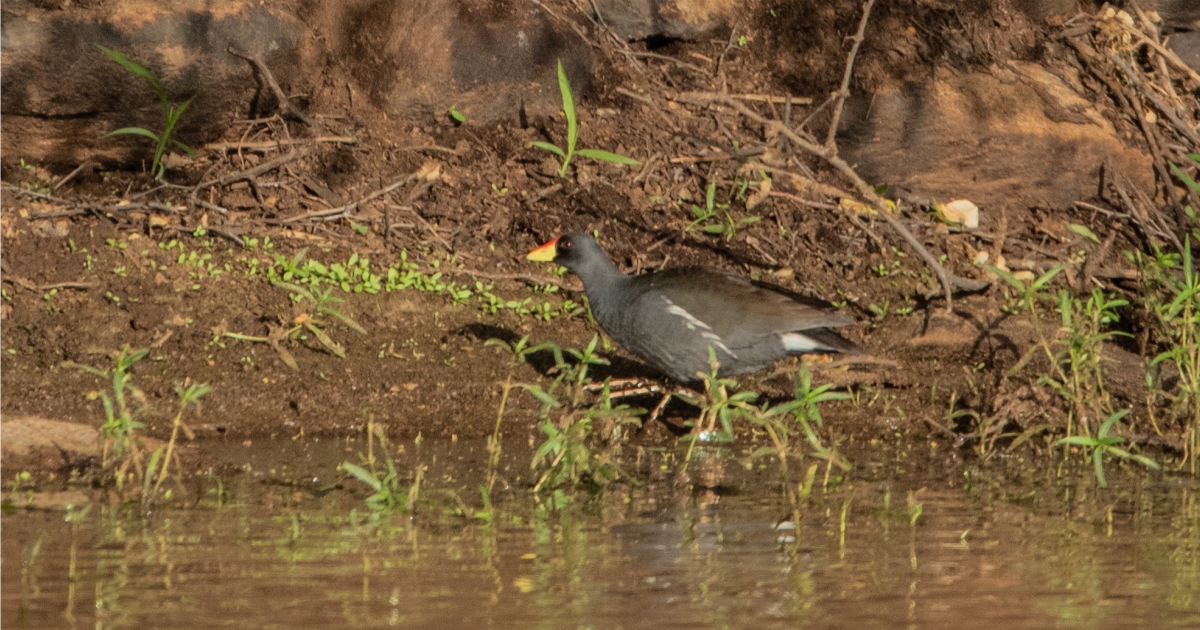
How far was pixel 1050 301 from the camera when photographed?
22.9 feet

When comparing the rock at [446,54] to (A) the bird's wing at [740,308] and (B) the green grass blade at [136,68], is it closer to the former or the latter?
(B) the green grass blade at [136,68]

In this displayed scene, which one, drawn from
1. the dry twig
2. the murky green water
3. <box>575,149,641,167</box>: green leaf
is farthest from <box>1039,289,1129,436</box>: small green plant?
the dry twig

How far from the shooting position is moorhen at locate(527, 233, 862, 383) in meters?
5.92

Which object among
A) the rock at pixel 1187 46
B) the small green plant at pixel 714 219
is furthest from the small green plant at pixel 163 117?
the rock at pixel 1187 46

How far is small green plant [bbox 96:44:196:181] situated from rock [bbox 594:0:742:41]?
8.67 feet

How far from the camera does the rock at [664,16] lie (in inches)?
325

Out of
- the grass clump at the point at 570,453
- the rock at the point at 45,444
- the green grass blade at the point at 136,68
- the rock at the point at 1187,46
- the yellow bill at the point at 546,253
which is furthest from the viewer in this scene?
the rock at the point at 1187,46

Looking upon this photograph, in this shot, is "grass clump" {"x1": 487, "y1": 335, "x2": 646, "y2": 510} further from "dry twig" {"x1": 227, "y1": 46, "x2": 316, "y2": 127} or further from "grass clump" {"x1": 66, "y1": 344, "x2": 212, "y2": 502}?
"dry twig" {"x1": 227, "y1": 46, "x2": 316, "y2": 127}

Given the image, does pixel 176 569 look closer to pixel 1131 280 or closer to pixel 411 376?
pixel 411 376

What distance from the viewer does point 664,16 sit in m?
8.31

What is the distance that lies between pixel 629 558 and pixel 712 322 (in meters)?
2.11

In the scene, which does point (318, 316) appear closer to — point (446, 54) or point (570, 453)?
point (446, 54)

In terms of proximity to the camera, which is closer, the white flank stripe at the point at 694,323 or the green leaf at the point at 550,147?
the white flank stripe at the point at 694,323

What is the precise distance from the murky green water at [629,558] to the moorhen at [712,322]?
88 cm
